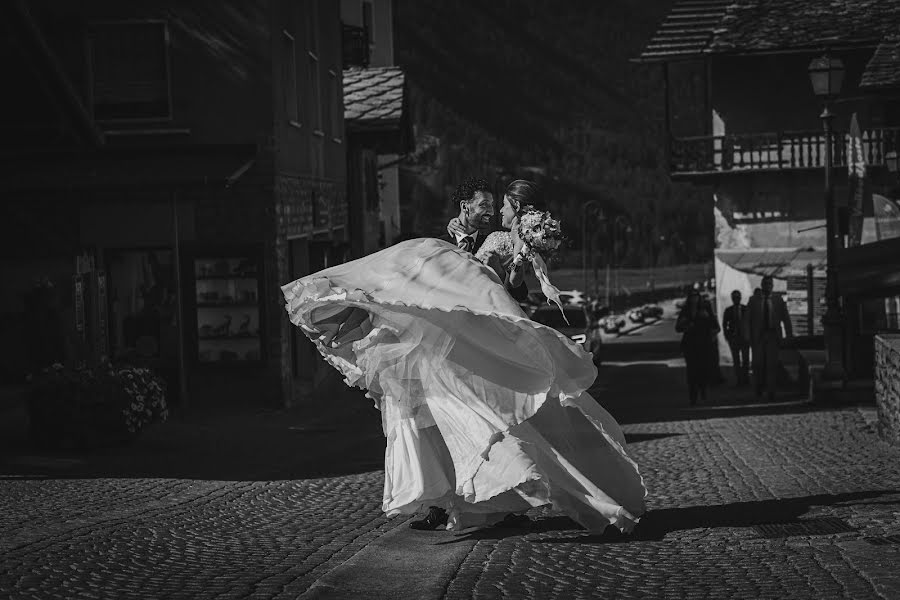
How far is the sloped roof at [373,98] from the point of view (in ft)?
107

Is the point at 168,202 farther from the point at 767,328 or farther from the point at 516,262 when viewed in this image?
the point at 516,262

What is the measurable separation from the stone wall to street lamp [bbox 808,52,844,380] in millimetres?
4417

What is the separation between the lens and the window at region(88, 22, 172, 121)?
66.7ft

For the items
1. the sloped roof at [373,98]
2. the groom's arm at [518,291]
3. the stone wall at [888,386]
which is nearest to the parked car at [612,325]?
the sloped roof at [373,98]

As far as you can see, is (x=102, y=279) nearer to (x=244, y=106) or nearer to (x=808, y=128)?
(x=244, y=106)

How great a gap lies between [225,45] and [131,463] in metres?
8.77

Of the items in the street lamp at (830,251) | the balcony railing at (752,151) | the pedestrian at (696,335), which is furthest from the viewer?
the balcony railing at (752,151)

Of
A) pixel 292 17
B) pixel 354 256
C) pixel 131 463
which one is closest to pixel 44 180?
pixel 292 17

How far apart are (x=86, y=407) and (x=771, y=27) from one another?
26834 mm

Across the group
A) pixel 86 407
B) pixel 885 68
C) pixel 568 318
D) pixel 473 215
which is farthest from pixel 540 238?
pixel 568 318

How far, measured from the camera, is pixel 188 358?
20719 mm

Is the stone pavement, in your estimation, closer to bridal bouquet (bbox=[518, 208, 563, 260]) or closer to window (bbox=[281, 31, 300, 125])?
bridal bouquet (bbox=[518, 208, 563, 260])

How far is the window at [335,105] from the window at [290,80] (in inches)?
177

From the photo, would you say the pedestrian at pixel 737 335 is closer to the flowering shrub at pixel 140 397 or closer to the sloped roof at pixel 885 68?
the sloped roof at pixel 885 68
